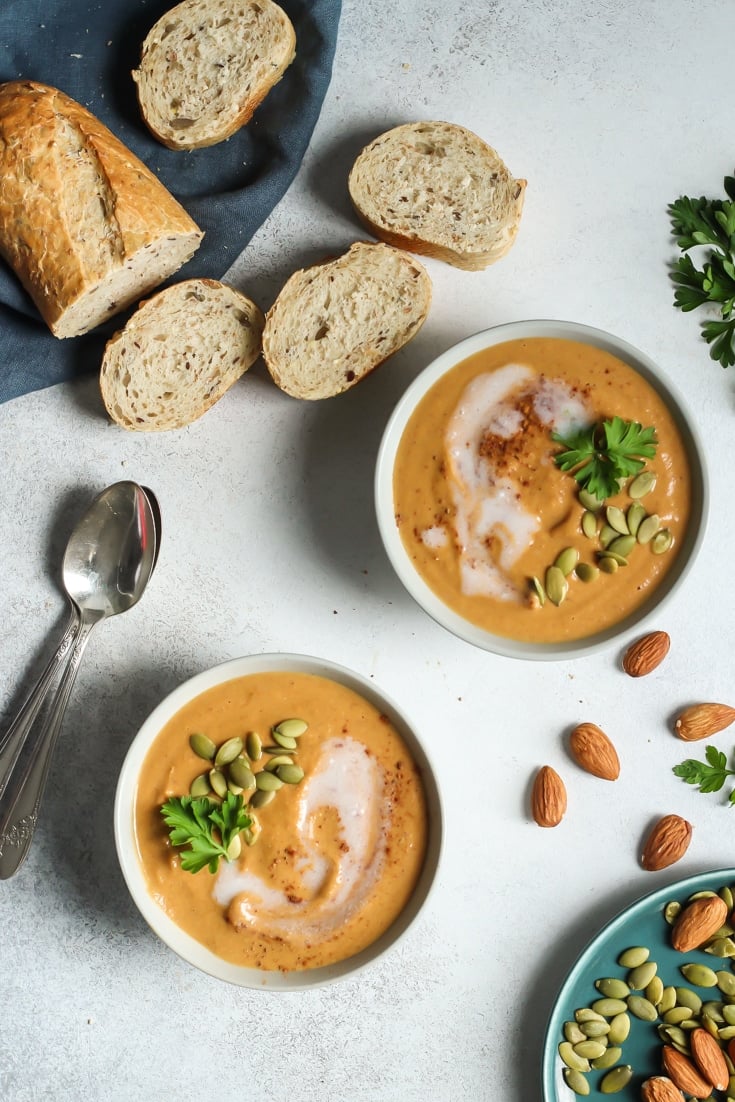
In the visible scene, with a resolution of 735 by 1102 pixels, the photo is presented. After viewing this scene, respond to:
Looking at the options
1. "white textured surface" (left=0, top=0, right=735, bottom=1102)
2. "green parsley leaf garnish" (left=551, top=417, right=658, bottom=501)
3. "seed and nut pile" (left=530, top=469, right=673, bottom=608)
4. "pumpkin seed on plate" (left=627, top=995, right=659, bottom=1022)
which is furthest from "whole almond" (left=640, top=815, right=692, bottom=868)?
"green parsley leaf garnish" (left=551, top=417, right=658, bottom=501)

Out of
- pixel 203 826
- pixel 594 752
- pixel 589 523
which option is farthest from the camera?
pixel 594 752

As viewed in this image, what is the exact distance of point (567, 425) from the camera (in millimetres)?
2555

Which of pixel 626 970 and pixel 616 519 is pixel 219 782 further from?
pixel 626 970

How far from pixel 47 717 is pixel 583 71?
2.57m

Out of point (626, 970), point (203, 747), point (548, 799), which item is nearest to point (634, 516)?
point (548, 799)

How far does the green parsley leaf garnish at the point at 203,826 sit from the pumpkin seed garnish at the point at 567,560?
1044 millimetres

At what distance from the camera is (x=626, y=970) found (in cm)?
291

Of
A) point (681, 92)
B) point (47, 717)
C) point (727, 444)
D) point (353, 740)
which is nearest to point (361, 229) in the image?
point (681, 92)

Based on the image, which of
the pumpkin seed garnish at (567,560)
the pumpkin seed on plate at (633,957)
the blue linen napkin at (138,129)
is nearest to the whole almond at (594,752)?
the pumpkin seed on plate at (633,957)

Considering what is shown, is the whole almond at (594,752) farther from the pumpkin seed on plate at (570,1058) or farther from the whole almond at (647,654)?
the pumpkin seed on plate at (570,1058)

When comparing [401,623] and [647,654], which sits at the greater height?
[647,654]

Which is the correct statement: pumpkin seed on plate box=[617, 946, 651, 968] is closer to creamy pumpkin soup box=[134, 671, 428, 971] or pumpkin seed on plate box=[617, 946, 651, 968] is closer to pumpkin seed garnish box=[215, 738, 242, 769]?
creamy pumpkin soup box=[134, 671, 428, 971]

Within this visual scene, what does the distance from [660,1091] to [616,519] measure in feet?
5.69

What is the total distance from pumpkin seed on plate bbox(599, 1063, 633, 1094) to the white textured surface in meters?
0.22
